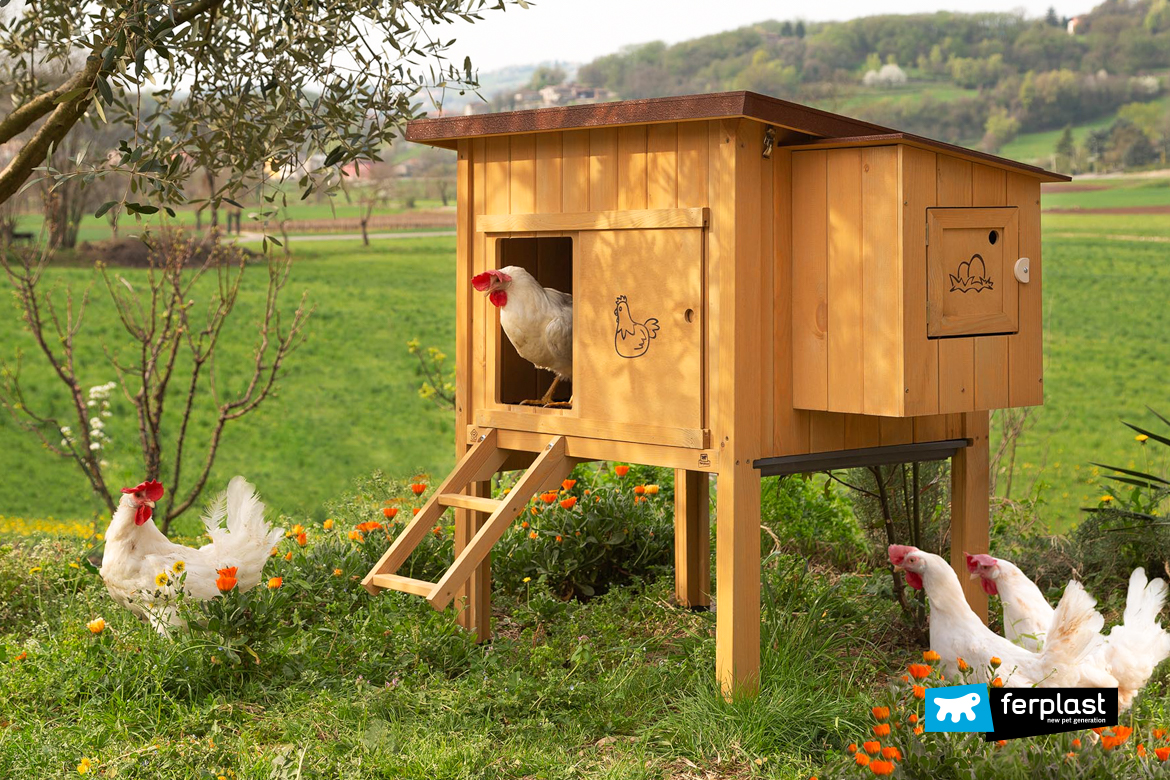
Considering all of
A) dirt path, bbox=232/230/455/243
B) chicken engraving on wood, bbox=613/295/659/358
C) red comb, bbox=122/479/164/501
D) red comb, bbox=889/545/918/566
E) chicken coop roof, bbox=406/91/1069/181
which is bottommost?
red comb, bbox=889/545/918/566

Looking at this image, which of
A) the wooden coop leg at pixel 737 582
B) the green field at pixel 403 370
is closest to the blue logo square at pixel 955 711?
the wooden coop leg at pixel 737 582

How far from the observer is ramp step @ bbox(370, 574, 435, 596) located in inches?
163

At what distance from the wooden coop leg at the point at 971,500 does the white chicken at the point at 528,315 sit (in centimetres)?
194

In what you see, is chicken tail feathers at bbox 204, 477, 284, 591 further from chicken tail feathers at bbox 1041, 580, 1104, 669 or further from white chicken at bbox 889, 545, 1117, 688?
chicken tail feathers at bbox 1041, 580, 1104, 669

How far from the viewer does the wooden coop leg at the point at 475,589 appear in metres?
5.07

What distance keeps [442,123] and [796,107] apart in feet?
5.64

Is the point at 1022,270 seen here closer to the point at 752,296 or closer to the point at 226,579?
the point at 752,296

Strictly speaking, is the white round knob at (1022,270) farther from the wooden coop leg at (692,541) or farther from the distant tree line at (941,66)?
the distant tree line at (941,66)

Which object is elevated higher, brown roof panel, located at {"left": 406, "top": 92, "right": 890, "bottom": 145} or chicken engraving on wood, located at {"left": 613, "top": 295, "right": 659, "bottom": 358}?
brown roof panel, located at {"left": 406, "top": 92, "right": 890, "bottom": 145}

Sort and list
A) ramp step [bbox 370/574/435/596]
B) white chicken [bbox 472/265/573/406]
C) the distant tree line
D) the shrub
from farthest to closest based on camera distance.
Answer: the distant tree line, the shrub, white chicken [bbox 472/265/573/406], ramp step [bbox 370/574/435/596]

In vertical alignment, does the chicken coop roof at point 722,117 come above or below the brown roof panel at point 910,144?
above

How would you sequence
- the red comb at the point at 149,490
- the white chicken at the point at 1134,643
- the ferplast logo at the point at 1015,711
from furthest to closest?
the red comb at the point at 149,490, the white chicken at the point at 1134,643, the ferplast logo at the point at 1015,711

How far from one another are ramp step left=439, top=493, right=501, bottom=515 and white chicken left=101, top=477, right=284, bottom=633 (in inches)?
30.9

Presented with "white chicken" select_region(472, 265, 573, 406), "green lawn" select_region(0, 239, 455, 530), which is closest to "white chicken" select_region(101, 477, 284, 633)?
"white chicken" select_region(472, 265, 573, 406)
